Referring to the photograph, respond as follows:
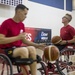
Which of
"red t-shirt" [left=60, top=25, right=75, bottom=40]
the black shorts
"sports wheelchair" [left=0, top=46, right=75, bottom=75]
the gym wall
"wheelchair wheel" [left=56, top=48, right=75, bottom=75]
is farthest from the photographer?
the gym wall

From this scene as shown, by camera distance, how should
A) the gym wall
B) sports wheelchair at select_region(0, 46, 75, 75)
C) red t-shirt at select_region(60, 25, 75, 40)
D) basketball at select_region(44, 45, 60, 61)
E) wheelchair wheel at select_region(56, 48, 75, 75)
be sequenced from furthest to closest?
the gym wall < red t-shirt at select_region(60, 25, 75, 40) < wheelchair wheel at select_region(56, 48, 75, 75) < basketball at select_region(44, 45, 60, 61) < sports wheelchair at select_region(0, 46, 75, 75)

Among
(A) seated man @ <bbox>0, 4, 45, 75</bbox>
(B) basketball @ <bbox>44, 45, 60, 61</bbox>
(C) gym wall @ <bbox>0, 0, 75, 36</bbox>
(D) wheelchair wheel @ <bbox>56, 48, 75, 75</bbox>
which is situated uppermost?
(C) gym wall @ <bbox>0, 0, 75, 36</bbox>

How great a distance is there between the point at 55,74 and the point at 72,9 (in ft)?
11.8

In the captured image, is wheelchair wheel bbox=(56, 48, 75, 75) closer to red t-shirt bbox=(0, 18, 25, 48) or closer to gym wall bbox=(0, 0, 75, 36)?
red t-shirt bbox=(0, 18, 25, 48)

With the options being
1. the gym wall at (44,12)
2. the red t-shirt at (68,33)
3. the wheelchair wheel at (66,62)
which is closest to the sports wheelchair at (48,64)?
the wheelchair wheel at (66,62)

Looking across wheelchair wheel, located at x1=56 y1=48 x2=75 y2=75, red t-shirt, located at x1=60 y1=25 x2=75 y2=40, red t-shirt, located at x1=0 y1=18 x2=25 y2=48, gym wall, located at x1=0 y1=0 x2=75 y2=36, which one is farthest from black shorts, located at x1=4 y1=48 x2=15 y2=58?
gym wall, located at x1=0 y1=0 x2=75 y2=36

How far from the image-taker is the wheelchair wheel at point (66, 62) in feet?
10.0

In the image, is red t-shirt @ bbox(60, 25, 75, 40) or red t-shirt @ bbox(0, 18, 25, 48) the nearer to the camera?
red t-shirt @ bbox(0, 18, 25, 48)

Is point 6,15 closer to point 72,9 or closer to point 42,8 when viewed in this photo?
point 42,8

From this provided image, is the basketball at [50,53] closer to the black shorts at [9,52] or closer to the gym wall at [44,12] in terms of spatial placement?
the black shorts at [9,52]

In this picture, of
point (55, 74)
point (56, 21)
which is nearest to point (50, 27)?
point (56, 21)

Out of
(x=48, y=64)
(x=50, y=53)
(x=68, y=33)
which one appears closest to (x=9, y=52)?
(x=50, y=53)

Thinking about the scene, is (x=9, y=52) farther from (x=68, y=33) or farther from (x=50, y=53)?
(x=68, y=33)

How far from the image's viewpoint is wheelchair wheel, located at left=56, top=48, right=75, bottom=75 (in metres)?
3.06
